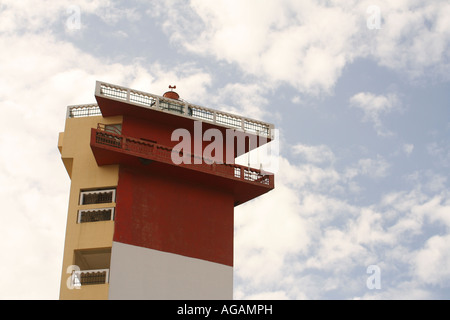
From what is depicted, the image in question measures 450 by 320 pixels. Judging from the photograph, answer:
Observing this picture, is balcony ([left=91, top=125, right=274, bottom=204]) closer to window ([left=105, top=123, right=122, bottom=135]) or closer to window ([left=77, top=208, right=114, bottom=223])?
window ([left=105, top=123, right=122, bottom=135])

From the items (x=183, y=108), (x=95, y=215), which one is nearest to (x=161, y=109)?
(x=183, y=108)

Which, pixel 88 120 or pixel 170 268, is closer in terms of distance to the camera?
pixel 170 268

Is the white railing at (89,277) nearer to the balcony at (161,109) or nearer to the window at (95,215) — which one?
the window at (95,215)

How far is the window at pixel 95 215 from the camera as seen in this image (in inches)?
1310

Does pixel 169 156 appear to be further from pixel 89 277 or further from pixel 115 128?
pixel 89 277

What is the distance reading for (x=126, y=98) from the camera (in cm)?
3531

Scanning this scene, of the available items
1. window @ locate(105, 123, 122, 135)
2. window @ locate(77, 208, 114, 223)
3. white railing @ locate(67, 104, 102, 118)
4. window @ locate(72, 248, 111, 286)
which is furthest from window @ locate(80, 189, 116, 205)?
white railing @ locate(67, 104, 102, 118)

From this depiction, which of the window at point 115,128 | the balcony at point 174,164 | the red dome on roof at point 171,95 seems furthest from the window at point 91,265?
the red dome on roof at point 171,95

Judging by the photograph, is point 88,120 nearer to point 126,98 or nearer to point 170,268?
point 126,98

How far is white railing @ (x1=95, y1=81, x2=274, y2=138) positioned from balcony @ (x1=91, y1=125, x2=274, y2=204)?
2.02 meters
